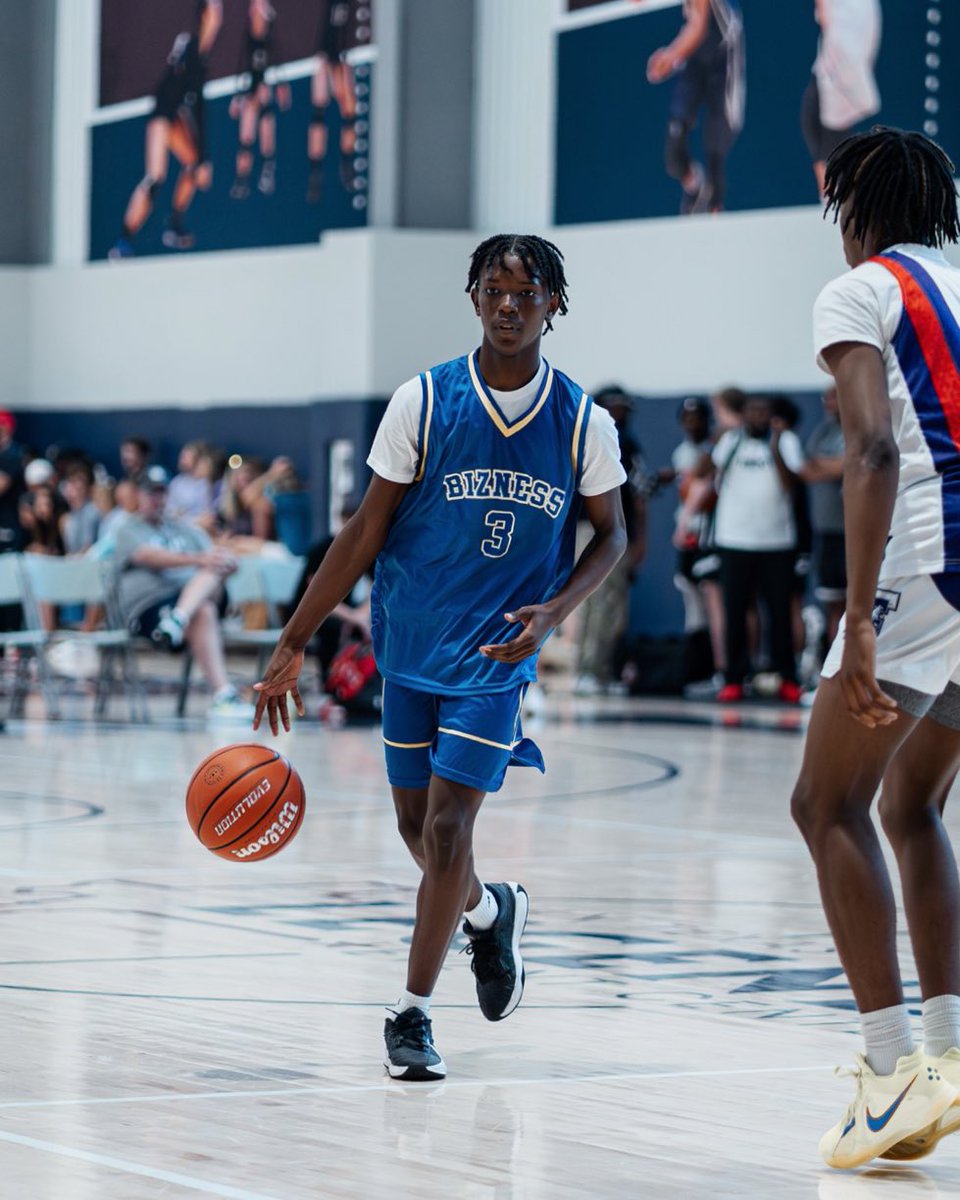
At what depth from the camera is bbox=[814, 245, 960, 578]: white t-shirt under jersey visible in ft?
12.7

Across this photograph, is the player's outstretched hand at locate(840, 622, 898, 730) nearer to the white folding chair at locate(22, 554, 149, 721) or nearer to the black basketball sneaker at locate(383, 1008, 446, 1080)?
the black basketball sneaker at locate(383, 1008, 446, 1080)

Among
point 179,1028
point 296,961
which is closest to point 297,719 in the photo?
point 296,961

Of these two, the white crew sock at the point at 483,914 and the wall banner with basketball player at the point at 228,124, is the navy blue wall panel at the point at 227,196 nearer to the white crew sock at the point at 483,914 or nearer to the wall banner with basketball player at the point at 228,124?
the wall banner with basketball player at the point at 228,124

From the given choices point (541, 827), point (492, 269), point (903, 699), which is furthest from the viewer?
point (541, 827)

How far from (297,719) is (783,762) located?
3442 millimetres

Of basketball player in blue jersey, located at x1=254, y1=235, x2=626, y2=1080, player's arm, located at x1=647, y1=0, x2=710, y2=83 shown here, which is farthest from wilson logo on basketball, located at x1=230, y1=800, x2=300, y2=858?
player's arm, located at x1=647, y1=0, x2=710, y2=83

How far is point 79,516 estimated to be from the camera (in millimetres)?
19031

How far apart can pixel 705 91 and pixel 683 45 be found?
44 centimetres

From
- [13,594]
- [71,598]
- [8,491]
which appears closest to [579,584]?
[13,594]

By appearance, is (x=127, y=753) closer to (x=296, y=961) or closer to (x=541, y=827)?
(x=541, y=827)

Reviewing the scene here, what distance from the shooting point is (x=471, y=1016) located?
534 centimetres

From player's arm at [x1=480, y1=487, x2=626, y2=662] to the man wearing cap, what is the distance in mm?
9040

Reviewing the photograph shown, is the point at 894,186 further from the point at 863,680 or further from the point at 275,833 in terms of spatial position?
the point at 275,833

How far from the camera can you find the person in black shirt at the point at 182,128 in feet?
74.6
